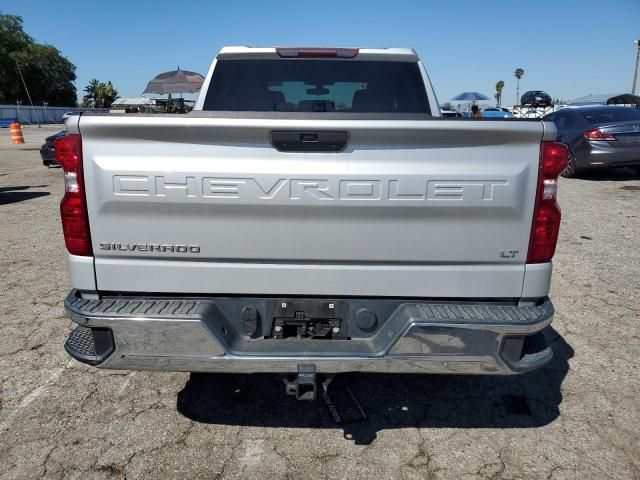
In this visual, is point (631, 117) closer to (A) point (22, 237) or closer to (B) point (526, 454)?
(B) point (526, 454)

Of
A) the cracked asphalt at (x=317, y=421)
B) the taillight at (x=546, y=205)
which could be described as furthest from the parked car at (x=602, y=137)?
the taillight at (x=546, y=205)

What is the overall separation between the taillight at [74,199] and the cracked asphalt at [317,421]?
3.78 ft

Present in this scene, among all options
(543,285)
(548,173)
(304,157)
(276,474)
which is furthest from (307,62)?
(276,474)

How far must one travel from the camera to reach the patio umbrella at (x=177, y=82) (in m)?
13.3

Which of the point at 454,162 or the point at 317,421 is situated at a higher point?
the point at 454,162

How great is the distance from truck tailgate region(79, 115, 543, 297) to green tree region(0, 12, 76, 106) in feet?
294

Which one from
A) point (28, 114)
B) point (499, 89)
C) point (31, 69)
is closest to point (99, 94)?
point (31, 69)

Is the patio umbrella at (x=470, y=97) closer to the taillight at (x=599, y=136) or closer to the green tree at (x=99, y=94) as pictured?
the taillight at (x=599, y=136)

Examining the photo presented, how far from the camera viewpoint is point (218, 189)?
6.91 feet

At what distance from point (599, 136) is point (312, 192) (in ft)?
33.5

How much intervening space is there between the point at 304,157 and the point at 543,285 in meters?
1.26

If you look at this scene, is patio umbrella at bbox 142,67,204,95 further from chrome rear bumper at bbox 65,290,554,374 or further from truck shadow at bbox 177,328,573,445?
chrome rear bumper at bbox 65,290,554,374

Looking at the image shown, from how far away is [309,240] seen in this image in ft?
7.16

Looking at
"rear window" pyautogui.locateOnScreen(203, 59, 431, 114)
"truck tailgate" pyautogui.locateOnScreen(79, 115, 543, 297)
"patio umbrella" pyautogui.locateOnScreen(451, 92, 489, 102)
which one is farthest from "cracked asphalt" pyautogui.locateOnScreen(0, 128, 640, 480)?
"patio umbrella" pyautogui.locateOnScreen(451, 92, 489, 102)
